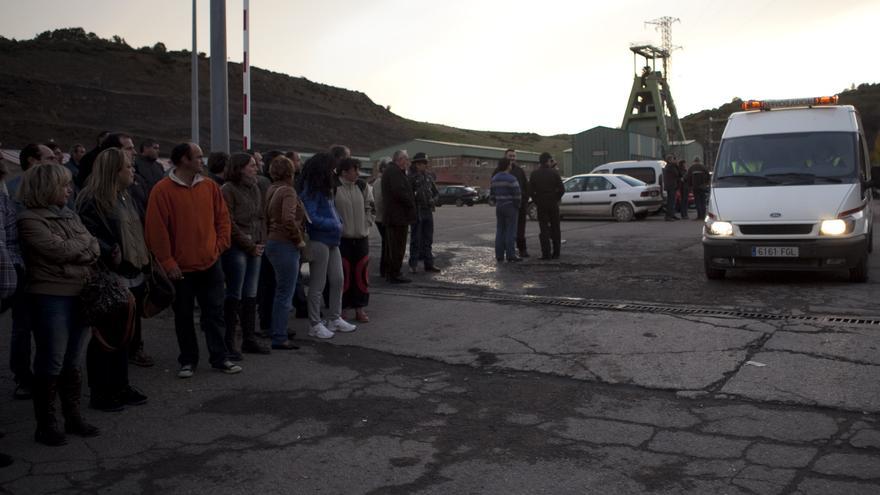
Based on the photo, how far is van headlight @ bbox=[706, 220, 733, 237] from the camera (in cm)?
953

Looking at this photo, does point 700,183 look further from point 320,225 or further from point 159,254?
point 159,254

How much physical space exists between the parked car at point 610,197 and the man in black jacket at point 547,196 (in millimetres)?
9318

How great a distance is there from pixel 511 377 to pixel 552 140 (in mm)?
123375

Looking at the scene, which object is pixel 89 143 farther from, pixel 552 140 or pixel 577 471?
pixel 552 140

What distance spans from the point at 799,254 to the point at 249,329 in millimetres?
6581

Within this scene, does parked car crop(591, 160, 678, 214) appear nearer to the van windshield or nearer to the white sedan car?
the white sedan car

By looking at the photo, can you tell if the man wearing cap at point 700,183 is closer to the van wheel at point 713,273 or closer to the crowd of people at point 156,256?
the van wheel at point 713,273

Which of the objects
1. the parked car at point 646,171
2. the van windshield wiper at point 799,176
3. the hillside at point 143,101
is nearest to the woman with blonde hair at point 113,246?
the van windshield wiper at point 799,176

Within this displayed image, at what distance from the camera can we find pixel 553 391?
543 cm

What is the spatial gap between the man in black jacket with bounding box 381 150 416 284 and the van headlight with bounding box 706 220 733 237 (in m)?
3.87

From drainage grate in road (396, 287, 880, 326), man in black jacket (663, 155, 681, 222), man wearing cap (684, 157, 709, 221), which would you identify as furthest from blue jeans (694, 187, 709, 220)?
drainage grate in road (396, 287, 880, 326)

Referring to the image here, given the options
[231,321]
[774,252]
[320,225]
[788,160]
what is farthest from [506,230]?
[231,321]

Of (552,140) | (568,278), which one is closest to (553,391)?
(568,278)

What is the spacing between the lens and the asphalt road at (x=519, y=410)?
3881 millimetres
